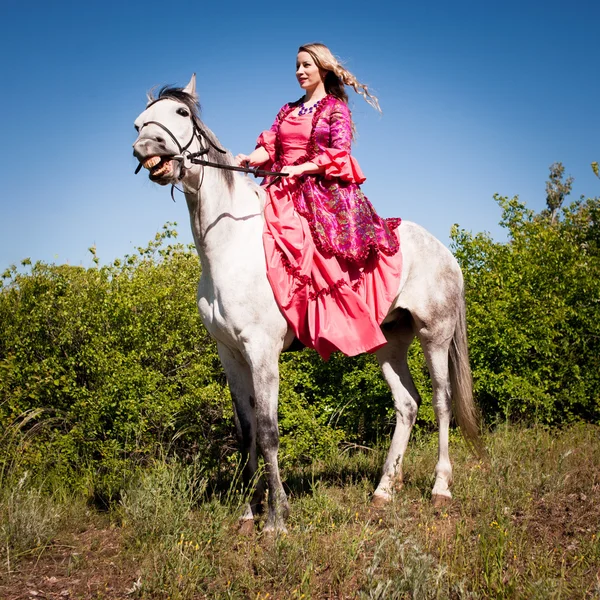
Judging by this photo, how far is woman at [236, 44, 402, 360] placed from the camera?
4.29m

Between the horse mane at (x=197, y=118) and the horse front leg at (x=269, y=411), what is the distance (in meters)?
1.27

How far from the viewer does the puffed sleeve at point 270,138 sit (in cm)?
475

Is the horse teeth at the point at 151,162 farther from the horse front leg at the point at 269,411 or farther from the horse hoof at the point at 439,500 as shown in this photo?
the horse hoof at the point at 439,500

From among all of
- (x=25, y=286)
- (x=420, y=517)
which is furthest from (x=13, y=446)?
(x=420, y=517)

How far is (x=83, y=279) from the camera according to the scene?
6992mm

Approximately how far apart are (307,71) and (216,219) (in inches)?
55.6

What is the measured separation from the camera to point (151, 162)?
151 inches

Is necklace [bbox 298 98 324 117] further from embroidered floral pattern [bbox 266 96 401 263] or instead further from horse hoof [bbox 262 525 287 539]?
horse hoof [bbox 262 525 287 539]

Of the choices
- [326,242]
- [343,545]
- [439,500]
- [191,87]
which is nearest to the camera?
[343,545]

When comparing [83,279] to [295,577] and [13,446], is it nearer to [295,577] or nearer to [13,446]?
[13,446]

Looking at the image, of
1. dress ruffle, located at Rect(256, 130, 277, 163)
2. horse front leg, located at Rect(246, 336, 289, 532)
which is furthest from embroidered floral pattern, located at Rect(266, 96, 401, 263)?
horse front leg, located at Rect(246, 336, 289, 532)

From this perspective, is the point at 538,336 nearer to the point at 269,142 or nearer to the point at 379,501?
the point at 379,501

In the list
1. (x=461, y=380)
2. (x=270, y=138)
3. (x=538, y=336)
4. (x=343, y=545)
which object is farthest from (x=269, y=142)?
(x=538, y=336)

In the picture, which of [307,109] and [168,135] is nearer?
[168,135]
